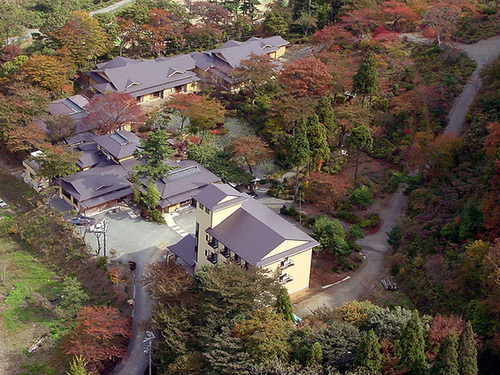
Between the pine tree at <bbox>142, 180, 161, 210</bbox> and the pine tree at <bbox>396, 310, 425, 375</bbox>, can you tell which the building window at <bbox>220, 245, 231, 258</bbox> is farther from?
the pine tree at <bbox>396, 310, 425, 375</bbox>

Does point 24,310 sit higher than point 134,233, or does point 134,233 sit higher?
point 134,233

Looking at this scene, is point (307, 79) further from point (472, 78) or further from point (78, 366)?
point (78, 366)

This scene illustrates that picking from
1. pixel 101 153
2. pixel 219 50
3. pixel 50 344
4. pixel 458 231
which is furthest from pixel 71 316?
pixel 219 50

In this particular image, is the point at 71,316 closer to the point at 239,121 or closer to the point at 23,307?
the point at 23,307

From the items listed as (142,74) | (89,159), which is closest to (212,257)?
(89,159)

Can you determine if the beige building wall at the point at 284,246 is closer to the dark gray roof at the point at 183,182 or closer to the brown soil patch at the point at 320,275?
the brown soil patch at the point at 320,275

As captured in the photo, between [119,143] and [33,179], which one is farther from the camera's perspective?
[33,179]

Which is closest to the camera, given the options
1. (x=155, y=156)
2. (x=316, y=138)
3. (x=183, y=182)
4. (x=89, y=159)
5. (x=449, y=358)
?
(x=449, y=358)

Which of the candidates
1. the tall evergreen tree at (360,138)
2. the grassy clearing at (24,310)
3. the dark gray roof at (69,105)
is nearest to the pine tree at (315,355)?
the grassy clearing at (24,310)
